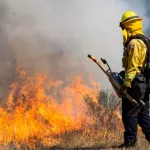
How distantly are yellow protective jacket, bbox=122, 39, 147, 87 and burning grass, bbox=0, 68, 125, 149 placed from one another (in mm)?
1474

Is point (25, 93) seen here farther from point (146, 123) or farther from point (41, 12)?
point (146, 123)

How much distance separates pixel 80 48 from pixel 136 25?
4031mm

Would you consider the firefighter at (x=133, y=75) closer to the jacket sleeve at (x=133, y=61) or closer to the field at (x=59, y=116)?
the jacket sleeve at (x=133, y=61)

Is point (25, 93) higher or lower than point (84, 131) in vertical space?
higher

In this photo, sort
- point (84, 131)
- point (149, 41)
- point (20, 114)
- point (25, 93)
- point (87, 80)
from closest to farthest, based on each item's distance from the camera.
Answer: point (149, 41), point (84, 131), point (20, 114), point (25, 93), point (87, 80)

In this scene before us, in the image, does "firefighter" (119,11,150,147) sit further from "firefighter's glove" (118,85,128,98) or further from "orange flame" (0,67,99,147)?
"orange flame" (0,67,99,147)

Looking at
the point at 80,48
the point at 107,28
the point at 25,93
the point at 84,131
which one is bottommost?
the point at 84,131

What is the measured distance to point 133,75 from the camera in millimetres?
4383

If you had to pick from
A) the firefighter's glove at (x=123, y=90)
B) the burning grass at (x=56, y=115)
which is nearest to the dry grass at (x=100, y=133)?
the burning grass at (x=56, y=115)

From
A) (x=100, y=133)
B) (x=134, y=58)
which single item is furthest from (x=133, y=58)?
(x=100, y=133)

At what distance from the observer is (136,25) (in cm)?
464

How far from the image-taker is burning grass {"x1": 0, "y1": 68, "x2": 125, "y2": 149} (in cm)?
573

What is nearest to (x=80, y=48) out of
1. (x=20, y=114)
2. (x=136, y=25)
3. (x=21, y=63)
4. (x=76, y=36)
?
(x=76, y=36)

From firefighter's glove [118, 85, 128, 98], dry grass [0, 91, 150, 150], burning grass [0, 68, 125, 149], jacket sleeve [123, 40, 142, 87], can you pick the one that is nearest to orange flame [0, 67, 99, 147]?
burning grass [0, 68, 125, 149]
